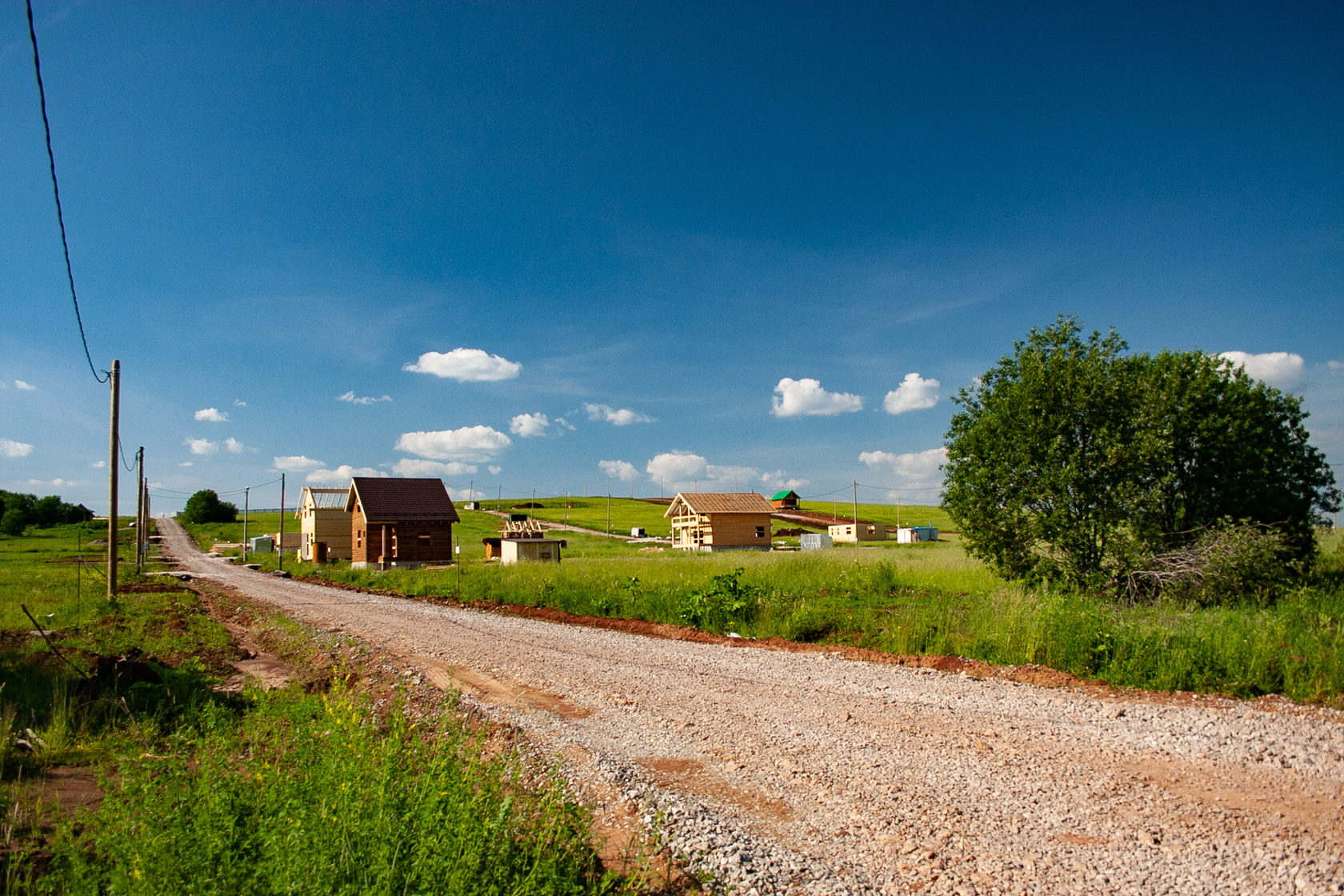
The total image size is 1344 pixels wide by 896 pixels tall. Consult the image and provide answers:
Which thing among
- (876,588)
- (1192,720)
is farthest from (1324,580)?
(1192,720)

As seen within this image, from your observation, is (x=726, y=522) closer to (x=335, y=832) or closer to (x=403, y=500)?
(x=403, y=500)

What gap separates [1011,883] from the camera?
394cm

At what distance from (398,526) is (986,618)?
107 feet

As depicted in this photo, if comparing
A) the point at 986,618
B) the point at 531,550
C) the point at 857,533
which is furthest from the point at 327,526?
the point at 857,533

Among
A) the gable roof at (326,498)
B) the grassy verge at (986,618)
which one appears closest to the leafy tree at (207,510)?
the gable roof at (326,498)

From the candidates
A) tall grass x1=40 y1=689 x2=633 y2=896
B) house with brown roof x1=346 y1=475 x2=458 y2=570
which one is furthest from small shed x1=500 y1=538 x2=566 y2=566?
tall grass x1=40 y1=689 x2=633 y2=896

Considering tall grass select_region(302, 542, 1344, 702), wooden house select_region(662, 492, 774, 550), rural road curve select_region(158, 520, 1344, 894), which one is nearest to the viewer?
rural road curve select_region(158, 520, 1344, 894)

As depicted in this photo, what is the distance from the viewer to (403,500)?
126 ft

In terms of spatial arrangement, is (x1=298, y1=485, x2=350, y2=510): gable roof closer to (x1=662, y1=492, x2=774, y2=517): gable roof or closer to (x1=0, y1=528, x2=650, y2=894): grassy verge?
(x1=662, y1=492, x2=774, y2=517): gable roof

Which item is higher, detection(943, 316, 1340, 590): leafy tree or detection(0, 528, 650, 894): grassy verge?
detection(943, 316, 1340, 590): leafy tree

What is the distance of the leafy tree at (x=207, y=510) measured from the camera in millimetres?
112562

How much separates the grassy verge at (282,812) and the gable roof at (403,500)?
101 feet

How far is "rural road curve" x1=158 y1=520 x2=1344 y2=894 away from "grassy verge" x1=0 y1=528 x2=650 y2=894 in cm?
99

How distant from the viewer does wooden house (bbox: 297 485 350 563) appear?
145 ft
